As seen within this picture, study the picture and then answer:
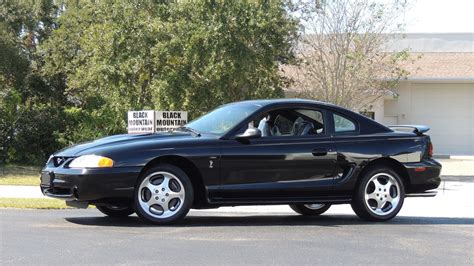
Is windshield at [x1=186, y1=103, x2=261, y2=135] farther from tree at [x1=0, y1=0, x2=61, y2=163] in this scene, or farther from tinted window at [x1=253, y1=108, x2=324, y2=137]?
tree at [x1=0, y1=0, x2=61, y2=163]

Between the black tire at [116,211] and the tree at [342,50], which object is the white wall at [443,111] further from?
the black tire at [116,211]

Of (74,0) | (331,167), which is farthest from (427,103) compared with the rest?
(331,167)

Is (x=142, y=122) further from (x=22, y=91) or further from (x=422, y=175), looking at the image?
(x=22, y=91)

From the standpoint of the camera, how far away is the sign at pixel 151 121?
47.8 feet

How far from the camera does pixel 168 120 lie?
15211 millimetres

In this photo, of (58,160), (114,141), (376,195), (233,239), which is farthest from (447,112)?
(58,160)

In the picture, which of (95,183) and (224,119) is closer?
(95,183)

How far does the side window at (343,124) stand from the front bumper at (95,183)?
9.39 feet

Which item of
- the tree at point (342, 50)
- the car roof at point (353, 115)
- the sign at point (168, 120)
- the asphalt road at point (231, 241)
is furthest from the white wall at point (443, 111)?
the car roof at point (353, 115)

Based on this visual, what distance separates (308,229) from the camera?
27.8 ft

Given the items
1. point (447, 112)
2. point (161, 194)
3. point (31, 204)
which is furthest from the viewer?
point (447, 112)

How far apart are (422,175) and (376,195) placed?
75 cm

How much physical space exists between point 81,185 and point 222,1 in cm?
1161

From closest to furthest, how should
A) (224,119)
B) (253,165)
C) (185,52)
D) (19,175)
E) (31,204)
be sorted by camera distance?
1. (253,165)
2. (224,119)
3. (31,204)
4. (185,52)
5. (19,175)
